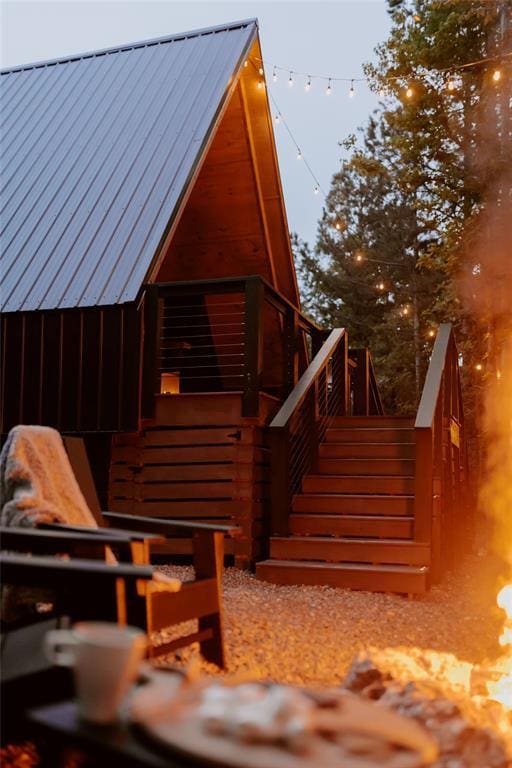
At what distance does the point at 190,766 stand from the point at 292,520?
5035 millimetres

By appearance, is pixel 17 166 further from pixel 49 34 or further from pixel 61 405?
pixel 49 34

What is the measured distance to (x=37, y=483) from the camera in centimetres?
306

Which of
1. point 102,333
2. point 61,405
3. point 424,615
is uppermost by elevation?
point 102,333

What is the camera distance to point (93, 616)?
2.32 m

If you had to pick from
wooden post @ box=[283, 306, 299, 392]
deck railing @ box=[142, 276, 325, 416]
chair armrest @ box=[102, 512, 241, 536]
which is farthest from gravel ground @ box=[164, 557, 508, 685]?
wooden post @ box=[283, 306, 299, 392]

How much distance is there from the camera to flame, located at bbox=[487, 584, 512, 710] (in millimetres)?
3500

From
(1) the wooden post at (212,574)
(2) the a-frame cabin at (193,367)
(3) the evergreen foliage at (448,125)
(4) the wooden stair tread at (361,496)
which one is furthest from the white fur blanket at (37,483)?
(3) the evergreen foliage at (448,125)

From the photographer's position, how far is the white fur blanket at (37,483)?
2895mm

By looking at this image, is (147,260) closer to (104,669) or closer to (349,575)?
(349,575)

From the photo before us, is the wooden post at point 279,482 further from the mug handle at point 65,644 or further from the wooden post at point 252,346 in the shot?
the mug handle at point 65,644

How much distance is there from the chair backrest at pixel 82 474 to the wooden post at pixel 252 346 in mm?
2777

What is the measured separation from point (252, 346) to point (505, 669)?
11.3 feet

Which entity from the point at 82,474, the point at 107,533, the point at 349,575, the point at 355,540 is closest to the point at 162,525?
Result: the point at 82,474

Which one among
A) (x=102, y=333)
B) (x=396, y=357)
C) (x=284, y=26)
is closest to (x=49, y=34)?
(x=284, y=26)
